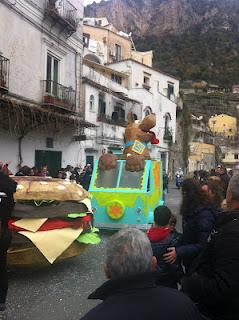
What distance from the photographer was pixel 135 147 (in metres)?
12.1

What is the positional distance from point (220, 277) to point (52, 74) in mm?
17402

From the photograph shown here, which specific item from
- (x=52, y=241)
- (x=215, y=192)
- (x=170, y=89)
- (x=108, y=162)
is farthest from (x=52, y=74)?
(x=170, y=89)

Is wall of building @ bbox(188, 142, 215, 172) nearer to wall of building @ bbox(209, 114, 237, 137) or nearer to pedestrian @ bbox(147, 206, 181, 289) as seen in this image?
wall of building @ bbox(209, 114, 237, 137)

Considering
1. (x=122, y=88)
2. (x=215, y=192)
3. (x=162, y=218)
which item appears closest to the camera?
(x=162, y=218)

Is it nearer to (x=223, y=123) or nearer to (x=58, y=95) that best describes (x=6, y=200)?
(x=58, y=95)

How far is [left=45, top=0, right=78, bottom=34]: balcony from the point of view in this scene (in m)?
17.6

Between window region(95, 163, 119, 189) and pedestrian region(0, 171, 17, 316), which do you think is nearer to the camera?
pedestrian region(0, 171, 17, 316)

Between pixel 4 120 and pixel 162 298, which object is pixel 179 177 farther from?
pixel 162 298

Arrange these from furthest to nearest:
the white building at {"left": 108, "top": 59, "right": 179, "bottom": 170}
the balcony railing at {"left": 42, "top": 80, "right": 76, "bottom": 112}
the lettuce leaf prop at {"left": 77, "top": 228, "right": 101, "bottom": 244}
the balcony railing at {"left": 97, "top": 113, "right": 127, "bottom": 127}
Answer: the white building at {"left": 108, "top": 59, "right": 179, "bottom": 170} → the balcony railing at {"left": 97, "top": 113, "right": 127, "bottom": 127} → the balcony railing at {"left": 42, "top": 80, "right": 76, "bottom": 112} → the lettuce leaf prop at {"left": 77, "top": 228, "right": 101, "bottom": 244}

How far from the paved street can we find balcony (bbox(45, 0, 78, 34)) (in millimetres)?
12221

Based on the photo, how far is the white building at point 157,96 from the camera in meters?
36.6

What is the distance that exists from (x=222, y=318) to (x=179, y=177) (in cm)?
2861

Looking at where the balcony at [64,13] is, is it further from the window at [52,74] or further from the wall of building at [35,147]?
the wall of building at [35,147]

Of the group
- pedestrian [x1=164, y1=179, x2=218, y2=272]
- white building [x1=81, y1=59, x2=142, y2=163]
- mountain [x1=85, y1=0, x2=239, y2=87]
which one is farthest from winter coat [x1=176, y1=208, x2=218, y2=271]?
mountain [x1=85, y1=0, x2=239, y2=87]
